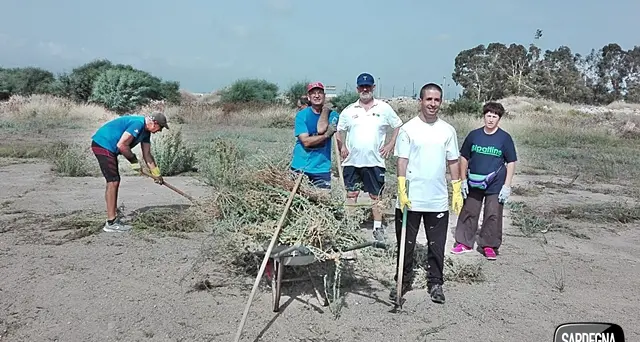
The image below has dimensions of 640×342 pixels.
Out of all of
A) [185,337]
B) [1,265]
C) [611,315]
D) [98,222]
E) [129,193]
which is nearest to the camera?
[185,337]

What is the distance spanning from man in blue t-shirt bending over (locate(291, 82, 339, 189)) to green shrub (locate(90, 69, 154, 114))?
85.4ft

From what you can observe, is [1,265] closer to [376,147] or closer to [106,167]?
[106,167]

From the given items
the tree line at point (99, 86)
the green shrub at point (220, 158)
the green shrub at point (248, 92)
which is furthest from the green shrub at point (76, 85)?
the green shrub at point (220, 158)

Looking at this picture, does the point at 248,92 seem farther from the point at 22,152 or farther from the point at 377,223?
the point at 377,223

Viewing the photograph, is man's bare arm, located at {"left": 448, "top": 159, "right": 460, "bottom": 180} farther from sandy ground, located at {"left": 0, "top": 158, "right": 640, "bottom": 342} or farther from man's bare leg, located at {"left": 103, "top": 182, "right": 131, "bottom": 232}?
man's bare leg, located at {"left": 103, "top": 182, "right": 131, "bottom": 232}

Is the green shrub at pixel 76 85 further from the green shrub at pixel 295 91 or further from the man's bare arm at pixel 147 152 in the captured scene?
the man's bare arm at pixel 147 152

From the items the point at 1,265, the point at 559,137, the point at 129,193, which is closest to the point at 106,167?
the point at 1,265

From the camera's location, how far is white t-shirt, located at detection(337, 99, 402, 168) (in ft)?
18.4

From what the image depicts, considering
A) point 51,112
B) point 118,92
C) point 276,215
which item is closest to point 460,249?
point 276,215

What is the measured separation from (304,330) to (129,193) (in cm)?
560

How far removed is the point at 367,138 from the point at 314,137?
2.81 feet

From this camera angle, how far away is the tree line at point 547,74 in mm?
51875

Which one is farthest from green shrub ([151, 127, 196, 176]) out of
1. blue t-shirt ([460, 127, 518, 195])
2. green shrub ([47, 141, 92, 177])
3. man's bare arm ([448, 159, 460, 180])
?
man's bare arm ([448, 159, 460, 180])

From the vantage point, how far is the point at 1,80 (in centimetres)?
3906
